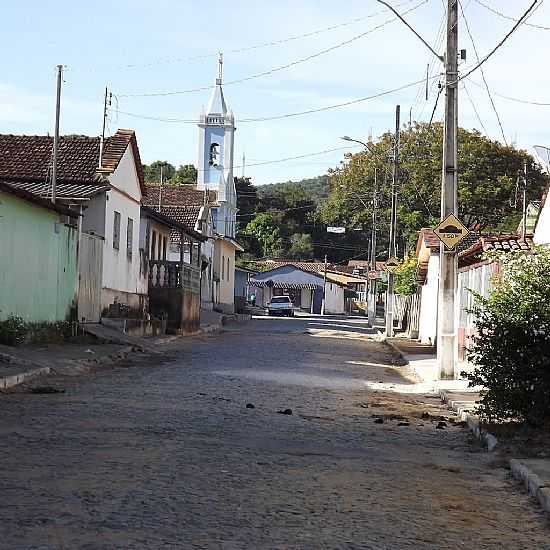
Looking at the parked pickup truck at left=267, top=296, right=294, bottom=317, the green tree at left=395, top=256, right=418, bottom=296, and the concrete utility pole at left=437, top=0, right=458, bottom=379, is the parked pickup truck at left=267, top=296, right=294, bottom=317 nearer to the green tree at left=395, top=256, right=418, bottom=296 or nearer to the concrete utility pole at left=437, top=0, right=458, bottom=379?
the green tree at left=395, top=256, right=418, bottom=296

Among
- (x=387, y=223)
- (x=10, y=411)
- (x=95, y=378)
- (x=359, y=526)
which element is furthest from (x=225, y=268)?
(x=359, y=526)

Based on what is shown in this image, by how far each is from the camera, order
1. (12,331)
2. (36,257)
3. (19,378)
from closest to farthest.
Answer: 1. (19,378)
2. (12,331)
3. (36,257)

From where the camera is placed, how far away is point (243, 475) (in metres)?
8.39

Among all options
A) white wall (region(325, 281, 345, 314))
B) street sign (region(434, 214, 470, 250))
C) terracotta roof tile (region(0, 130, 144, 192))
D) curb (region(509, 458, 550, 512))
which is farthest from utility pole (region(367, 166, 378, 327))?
curb (region(509, 458, 550, 512))

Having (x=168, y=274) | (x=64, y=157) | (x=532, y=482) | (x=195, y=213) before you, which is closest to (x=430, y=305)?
(x=168, y=274)

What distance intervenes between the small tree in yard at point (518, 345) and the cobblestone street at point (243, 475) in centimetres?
70

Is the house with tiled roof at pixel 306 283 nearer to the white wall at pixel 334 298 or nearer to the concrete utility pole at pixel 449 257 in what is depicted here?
the white wall at pixel 334 298

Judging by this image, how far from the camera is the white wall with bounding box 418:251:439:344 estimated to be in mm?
33875

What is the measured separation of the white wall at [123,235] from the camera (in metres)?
30.0

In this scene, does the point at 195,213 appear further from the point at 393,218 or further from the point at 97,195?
the point at 97,195

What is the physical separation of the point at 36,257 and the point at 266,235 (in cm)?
8770

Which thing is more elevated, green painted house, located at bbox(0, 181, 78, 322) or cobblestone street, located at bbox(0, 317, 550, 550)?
green painted house, located at bbox(0, 181, 78, 322)

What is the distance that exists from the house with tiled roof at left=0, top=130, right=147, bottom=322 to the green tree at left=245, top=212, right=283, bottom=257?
71.9 metres

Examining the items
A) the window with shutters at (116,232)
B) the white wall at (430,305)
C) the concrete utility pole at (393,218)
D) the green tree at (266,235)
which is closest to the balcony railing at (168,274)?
the window with shutters at (116,232)
